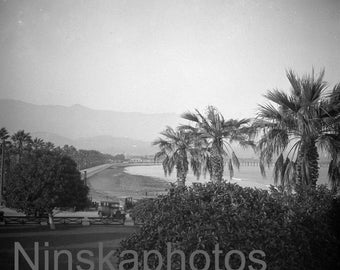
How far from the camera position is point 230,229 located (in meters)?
3.79

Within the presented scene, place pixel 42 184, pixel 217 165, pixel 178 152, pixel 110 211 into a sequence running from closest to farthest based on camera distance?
pixel 217 165, pixel 178 152, pixel 42 184, pixel 110 211

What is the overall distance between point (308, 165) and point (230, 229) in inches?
201

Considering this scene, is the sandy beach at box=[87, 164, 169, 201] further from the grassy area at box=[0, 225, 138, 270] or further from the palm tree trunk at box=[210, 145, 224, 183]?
the palm tree trunk at box=[210, 145, 224, 183]

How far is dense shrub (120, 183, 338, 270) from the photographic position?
3.63 metres

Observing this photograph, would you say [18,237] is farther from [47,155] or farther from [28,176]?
[47,155]

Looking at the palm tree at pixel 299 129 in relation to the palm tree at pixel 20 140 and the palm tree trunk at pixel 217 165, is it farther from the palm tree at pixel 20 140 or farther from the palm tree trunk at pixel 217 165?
the palm tree at pixel 20 140

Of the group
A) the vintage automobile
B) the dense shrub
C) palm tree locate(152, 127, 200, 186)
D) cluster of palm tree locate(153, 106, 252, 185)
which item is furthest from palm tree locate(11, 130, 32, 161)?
the dense shrub

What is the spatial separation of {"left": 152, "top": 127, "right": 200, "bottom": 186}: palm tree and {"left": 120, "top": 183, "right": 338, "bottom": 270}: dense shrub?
35.2ft

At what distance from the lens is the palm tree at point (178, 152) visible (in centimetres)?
1571

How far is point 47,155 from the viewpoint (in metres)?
19.8

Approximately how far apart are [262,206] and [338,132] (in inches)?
203

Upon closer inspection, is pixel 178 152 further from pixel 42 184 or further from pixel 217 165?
pixel 42 184

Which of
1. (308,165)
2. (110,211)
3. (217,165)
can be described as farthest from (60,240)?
(308,165)

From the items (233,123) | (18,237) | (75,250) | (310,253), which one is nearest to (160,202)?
(310,253)
